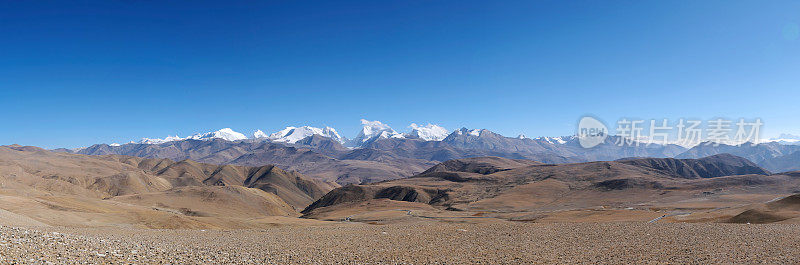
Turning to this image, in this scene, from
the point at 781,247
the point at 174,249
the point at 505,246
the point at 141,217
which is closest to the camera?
the point at 174,249

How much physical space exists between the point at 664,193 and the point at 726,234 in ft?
462

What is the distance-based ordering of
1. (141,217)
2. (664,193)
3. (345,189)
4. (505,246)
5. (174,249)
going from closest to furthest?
1. (174,249)
2. (505,246)
3. (141,217)
4. (664,193)
5. (345,189)

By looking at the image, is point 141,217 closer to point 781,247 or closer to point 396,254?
point 396,254

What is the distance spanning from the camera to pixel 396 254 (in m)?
24.1

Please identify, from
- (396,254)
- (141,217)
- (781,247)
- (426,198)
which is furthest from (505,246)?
(426,198)

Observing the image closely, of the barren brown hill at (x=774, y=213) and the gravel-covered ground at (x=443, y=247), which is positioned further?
the barren brown hill at (x=774, y=213)

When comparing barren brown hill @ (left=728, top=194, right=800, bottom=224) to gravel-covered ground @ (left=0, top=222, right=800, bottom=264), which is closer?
gravel-covered ground @ (left=0, top=222, right=800, bottom=264)

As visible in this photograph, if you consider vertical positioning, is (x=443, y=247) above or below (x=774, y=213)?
below

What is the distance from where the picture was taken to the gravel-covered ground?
58.1ft

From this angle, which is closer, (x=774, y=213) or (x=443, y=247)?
(x=443, y=247)

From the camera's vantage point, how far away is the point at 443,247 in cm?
2756

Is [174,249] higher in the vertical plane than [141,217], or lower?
higher

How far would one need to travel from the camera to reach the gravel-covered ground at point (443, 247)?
17.7m

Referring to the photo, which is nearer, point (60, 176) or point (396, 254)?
point (396, 254)
